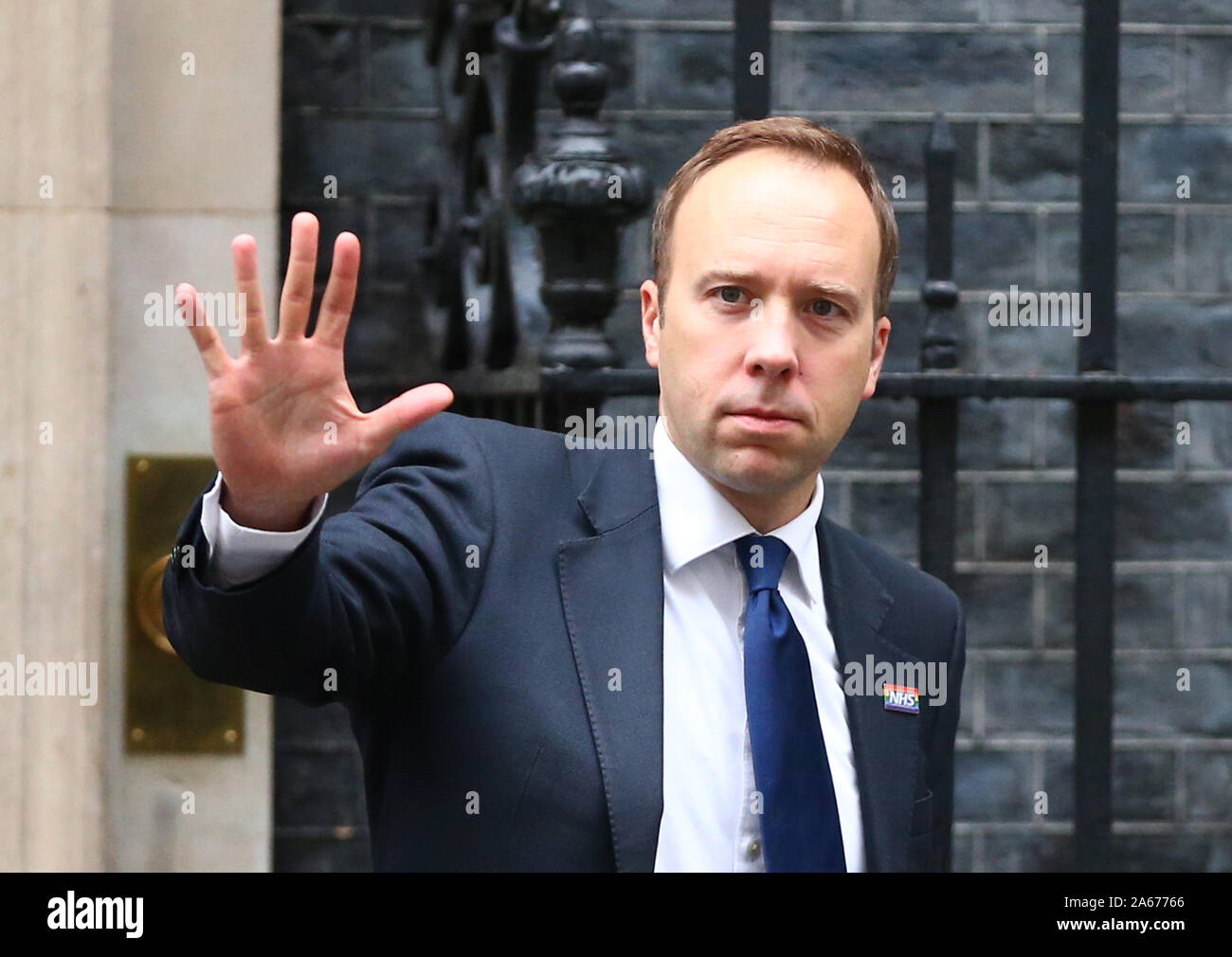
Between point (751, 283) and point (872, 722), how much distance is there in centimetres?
64

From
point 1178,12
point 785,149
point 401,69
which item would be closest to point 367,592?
point 785,149

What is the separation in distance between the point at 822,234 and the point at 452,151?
1.93 m

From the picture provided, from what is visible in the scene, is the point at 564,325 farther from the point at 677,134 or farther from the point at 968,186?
the point at 968,186

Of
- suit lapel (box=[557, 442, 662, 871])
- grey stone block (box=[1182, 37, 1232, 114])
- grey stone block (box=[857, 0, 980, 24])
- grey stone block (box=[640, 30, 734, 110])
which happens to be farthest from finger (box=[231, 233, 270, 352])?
grey stone block (box=[1182, 37, 1232, 114])

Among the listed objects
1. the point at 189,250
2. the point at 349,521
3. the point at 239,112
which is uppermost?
the point at 239,112

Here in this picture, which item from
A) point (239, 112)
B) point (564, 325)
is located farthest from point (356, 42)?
point (564, 325)

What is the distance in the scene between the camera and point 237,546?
200 cm

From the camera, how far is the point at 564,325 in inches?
125

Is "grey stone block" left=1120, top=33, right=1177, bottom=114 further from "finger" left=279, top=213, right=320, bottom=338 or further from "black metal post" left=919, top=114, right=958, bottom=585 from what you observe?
"finger" left=279, top=213, right=320, bottom=338

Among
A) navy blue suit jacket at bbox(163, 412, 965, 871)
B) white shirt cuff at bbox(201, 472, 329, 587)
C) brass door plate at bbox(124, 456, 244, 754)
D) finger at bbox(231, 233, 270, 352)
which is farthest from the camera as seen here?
brass door plate at bbox(124, 456, 244, 754)

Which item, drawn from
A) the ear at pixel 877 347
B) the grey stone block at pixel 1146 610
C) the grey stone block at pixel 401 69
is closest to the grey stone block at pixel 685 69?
the grey stone block at pixel 401 69

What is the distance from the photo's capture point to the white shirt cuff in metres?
2.00

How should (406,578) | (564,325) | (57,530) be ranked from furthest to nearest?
(57,530), (564,325), (406,578)

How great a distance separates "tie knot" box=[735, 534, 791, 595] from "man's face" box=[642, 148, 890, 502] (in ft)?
0.23
